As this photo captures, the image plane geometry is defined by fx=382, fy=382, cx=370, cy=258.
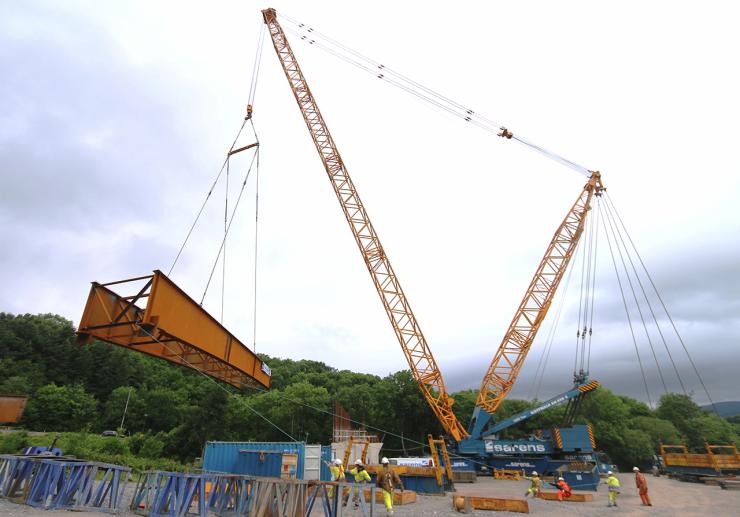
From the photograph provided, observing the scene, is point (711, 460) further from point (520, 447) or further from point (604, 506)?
point (604, 506)

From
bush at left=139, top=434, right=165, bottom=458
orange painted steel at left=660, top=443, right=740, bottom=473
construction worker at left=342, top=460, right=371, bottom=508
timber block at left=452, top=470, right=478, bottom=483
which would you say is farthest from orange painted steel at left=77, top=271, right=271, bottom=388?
orange painted steel at left=660, top=443, right=740, bottom=473

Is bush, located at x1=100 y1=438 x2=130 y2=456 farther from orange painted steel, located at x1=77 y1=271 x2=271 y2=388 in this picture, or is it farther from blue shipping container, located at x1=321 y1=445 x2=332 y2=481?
orange painted steel, located at x1=77 y1=271 x2=271 y2=388

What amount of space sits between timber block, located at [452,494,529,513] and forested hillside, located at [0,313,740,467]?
18.4 m

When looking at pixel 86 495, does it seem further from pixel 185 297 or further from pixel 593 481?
pixel 593 481

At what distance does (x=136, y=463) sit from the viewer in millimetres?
23406

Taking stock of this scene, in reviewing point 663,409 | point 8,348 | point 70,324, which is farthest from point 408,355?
point 70,324

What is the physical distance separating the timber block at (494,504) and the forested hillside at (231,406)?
60.3 ft

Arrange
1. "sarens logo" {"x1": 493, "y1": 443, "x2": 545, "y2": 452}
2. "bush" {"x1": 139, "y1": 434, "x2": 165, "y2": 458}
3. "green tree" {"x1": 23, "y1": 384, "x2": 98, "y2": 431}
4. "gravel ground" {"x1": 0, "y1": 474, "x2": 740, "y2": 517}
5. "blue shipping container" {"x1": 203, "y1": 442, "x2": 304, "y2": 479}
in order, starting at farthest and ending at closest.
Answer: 1. "green tree" {"x1": 23, "y1": 384, "x2": 98, "y2": 431}
2. "bush" {"x1": 139, "y1": 434, "x2": 165, "y2": 458}
3. "sarens logo" {"x1": 493, "y1": 443, "x2": 545, "y2": 452}
4. "blue shipping container" {"x1": 203, "y1": 442, "x2": 304, "y2": 479}
5. "gravel ground" {"x1": 0, "y1": 474, "x2": 740, "y2": 517}

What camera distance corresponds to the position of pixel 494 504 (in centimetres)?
1390

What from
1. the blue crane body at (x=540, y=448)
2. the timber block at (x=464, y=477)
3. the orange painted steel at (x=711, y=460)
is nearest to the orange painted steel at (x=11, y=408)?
the timber block at (x=464, y=477)

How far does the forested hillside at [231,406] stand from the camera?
141 feet

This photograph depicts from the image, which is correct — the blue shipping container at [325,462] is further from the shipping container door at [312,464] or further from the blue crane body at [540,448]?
the blue crane body at [540,448]

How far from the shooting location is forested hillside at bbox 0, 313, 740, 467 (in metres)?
42.9

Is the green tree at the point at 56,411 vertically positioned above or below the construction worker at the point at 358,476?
above
